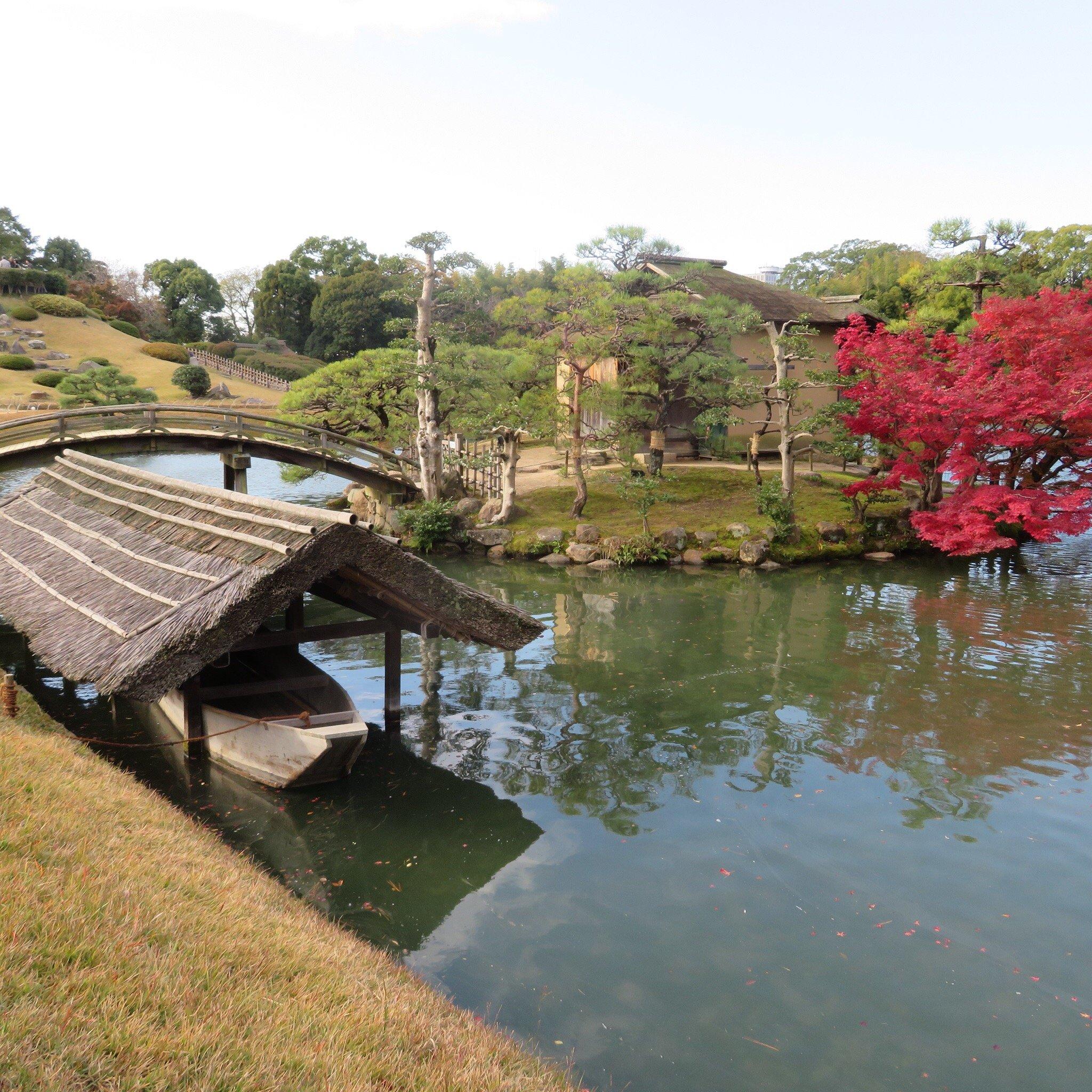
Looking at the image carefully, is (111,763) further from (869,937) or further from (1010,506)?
(1010,506)

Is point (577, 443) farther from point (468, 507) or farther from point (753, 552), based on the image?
point (753, 552)

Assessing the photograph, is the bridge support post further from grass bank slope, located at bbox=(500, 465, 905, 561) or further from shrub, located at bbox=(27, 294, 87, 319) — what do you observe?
shrub, located at bbox=(27, 294, 87, 319)

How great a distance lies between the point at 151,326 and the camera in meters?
65.2

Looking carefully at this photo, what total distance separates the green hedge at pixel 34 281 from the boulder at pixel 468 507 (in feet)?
176

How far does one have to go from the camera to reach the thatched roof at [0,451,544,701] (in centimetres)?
812

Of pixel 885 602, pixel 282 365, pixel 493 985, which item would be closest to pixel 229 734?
pixel 493 985

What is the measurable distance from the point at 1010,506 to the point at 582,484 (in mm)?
10890

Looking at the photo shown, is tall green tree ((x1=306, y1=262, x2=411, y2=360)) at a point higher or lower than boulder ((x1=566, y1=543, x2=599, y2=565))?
higher

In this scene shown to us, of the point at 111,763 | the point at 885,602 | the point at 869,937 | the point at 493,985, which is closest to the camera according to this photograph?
the point at 493,985

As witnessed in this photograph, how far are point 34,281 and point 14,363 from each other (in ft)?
55.8

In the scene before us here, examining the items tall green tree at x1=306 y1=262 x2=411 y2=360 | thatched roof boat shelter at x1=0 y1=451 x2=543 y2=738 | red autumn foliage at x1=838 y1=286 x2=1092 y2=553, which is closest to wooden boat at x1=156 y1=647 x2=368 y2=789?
thatched roof boat shelter at x1=0 y1=451 x2=543 y2=738

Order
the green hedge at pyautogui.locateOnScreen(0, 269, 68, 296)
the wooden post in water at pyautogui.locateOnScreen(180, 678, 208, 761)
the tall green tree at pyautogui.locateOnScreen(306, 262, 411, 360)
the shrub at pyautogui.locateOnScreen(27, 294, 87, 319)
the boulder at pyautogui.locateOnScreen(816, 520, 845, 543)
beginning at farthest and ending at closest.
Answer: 1. the green hedge at pyautogui.locateOnScreen(0, 269, 68, 296)
2. the shrub at pyautogui.locateOnScreen(27, 294, 87, 319)
3. the tall green tree at pyautogui.locateOnScreen(306, 262, 411, 360)
4. the boulder at pyautogui.locateOnScreen(816, 520, 845, 543)
5. the wooden post in water at pyautogui.locateOnScreen(180, 678, 208, 761)

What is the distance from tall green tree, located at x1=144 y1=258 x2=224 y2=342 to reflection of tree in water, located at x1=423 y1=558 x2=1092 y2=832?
56.6 meters

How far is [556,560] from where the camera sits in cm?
2203
